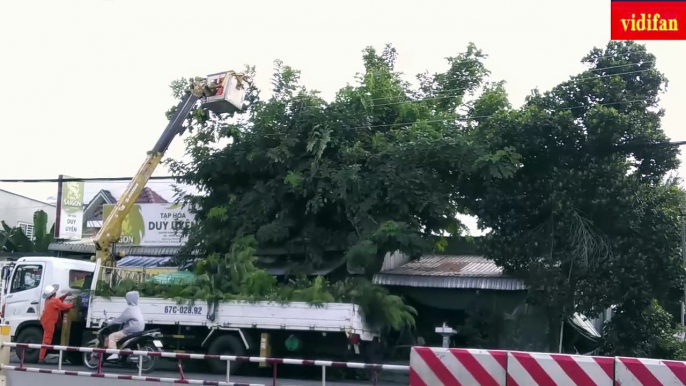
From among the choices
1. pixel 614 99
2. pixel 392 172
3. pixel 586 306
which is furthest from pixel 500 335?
pixel 614 99

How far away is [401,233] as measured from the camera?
17891 mm

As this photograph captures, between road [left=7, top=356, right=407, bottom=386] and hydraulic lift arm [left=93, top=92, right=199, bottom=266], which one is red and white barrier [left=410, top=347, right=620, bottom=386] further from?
hydraulic lift arm [left=93, top=92, right=199, bottom=266]

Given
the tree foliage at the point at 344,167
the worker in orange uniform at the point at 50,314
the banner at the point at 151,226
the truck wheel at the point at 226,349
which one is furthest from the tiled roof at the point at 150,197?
the truck wheel at the point at 226,349

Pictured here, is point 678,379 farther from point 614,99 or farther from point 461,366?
point 614,99

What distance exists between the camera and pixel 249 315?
49.9ft

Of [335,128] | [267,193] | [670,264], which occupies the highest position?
[335,128]

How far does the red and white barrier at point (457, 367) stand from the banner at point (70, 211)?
23.9 meters

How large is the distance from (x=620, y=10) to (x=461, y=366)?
27.3 ft

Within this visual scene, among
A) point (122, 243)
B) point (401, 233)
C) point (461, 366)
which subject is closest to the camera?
point (461, 366)

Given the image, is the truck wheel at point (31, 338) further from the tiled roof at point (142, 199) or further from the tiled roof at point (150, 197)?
the tiled roof at point (150, 197)

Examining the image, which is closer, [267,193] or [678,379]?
[678,379]

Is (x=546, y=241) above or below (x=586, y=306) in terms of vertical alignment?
above

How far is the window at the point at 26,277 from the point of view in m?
16.6

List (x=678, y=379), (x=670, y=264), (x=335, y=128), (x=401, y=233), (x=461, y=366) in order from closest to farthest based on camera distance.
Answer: (x=678, y=379) → (x=461, y=366) → (x=670, y=264) → (x=401, y=233) → (x=335, y=128)
